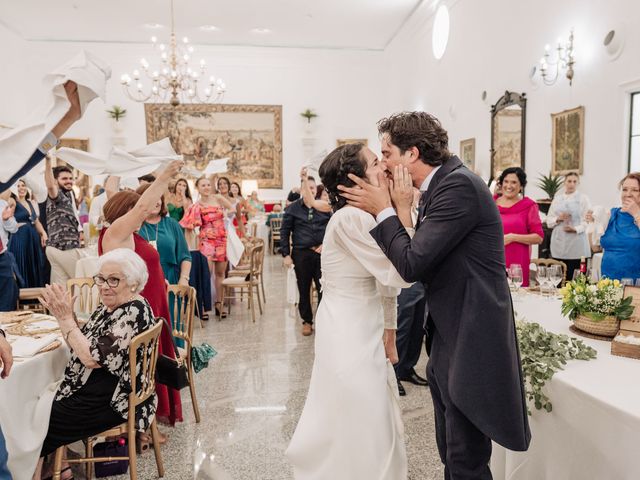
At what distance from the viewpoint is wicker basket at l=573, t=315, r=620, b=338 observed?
7.18 feet

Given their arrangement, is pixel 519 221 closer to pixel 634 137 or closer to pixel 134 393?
pixel 634 137

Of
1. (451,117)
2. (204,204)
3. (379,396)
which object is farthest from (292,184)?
(379,396)

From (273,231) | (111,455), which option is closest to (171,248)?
(111,455)

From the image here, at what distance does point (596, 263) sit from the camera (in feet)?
19.5

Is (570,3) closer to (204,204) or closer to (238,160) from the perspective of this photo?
(204,204)

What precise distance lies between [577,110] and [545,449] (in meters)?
5.52

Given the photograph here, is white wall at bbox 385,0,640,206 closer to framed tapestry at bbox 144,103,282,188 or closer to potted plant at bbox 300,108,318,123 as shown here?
potted plant at bbox 300,108,318,123

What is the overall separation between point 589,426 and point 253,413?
255 centimetres

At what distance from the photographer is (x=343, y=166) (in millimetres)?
2240

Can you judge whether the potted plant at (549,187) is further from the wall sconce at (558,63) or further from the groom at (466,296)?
the groom at (466,296)

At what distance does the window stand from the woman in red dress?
5.20 metres

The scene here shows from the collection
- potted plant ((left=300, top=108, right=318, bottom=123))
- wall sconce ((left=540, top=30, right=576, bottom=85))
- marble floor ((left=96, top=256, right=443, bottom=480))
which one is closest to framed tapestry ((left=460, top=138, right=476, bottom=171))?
wall sconce ((left=540, top=30, right=576, bottom=85))

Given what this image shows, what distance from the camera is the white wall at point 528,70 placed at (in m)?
5.70

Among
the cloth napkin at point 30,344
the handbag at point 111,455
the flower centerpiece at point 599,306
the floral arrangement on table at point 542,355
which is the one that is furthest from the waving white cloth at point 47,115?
the flower centerpiece at point 599,306
